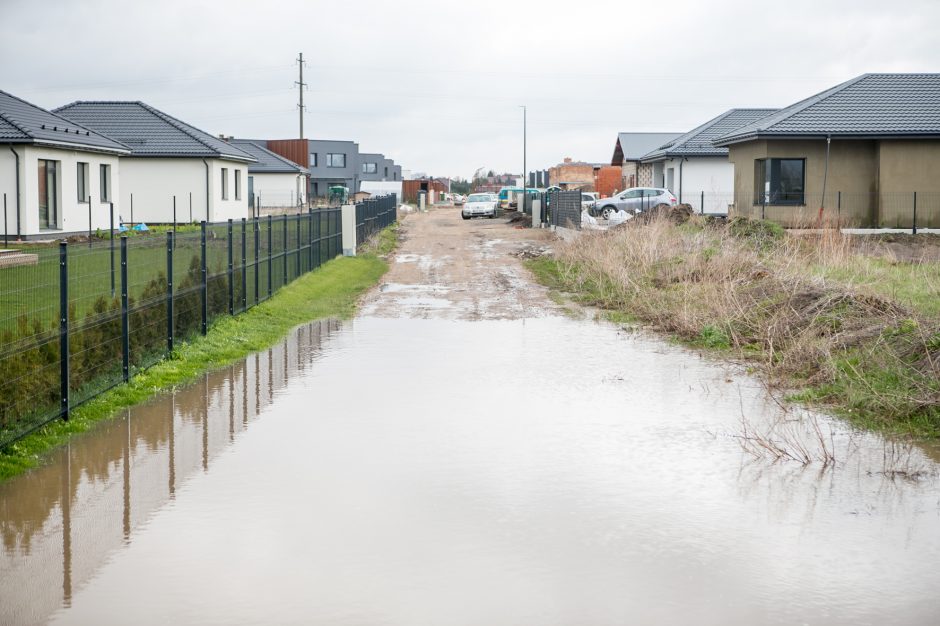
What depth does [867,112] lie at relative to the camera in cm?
3825

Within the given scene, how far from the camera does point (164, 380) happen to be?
1301cm

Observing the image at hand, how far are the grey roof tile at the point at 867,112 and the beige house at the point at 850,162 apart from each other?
3 cm

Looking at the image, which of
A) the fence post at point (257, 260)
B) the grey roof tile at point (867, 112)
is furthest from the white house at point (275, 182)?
the fence post at point (257, 260)

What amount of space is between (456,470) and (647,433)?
7.80 feet

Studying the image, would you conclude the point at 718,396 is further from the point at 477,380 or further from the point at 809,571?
the point at 809,571

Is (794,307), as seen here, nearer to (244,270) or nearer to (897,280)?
(897,280)

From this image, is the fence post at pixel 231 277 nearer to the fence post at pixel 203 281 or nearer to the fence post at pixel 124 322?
the fence post at pixel 203 281

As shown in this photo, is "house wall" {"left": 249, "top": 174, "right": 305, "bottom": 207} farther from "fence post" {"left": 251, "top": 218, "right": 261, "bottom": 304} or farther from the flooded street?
the flooded street

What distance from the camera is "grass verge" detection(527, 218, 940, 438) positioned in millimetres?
11852

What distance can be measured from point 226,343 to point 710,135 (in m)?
46.8

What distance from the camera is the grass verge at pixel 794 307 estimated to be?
1185 centimetres

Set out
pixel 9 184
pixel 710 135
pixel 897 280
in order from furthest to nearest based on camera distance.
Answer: pixel 710 135 → pixel 9 184 → pixel 897 280

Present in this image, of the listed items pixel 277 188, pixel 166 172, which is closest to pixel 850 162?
pixel 166 172

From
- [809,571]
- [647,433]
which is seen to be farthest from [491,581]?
[647,433]
